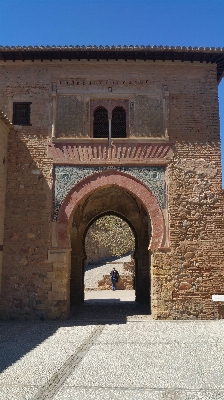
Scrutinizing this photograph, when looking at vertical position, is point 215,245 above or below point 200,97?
below

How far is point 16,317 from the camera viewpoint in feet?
32.5

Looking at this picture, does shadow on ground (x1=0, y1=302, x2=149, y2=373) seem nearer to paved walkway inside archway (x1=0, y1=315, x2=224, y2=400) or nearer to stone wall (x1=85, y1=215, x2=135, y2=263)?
paved walkway inside archway (x1=0, y1=315, x2=224, y2=400)

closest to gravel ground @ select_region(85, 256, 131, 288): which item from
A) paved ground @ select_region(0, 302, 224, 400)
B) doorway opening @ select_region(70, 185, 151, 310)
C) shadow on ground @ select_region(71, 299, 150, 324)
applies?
doorway opening @ select_region(70, 185, 151, 310)

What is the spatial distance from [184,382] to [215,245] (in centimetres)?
561

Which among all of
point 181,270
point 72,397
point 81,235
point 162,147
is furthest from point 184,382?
point 81,235

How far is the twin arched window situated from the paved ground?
16.5ft

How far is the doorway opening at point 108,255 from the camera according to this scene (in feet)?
70.7

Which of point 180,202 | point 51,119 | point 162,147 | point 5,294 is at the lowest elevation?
point 5,294

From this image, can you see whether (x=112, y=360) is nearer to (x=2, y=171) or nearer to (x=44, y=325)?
(x=44, y=325)

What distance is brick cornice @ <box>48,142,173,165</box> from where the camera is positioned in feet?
34.2

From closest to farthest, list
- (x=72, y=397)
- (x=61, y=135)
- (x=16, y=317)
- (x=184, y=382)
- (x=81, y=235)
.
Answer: (x=72, y=397) < (x=184, y=382) < (x=16, y=317) < (x=61, y=135) < (x=81, y=235)

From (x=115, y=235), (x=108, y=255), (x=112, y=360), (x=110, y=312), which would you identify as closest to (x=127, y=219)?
(x=110, y=312)

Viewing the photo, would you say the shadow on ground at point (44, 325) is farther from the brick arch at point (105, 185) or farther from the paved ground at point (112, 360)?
the brick arch at point (105, 185)

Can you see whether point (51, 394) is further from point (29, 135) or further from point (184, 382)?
point (29, 135)
